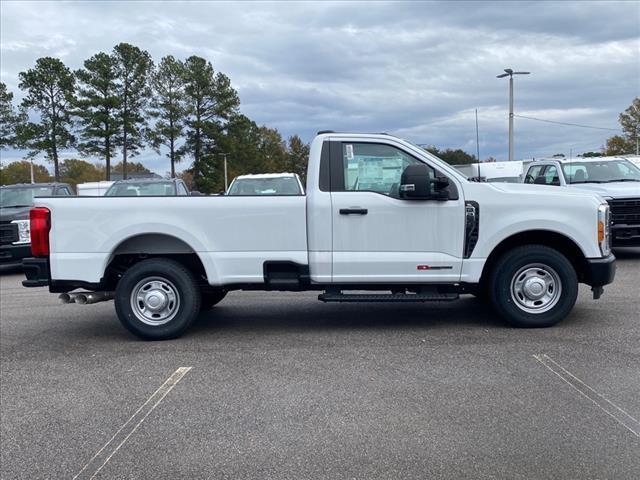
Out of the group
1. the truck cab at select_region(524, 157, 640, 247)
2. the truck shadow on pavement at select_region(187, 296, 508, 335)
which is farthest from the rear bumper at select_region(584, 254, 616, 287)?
the truck cab at select_region(524, 157, 640, 247)

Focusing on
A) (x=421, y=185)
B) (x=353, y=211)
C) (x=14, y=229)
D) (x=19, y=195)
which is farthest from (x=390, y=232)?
(x=19, y=195)

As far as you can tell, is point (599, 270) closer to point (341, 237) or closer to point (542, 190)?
point (542, 190)

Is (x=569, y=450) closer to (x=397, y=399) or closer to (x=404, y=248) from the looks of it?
(x=397, y=399)

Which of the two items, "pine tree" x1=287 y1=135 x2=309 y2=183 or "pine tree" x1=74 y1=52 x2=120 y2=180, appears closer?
"pine tree" x1=287 y1=135 x2=309 y2=183

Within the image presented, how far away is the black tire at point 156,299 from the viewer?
6.64m

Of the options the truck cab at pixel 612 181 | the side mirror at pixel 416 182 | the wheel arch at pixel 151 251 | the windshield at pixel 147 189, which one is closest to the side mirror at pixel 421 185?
the side mirror at pixel 416 182

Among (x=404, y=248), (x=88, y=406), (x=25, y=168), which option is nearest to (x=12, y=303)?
(x=88, y=406)

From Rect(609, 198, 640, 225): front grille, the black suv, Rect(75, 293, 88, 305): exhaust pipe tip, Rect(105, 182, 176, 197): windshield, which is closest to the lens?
Rect(75, 293, 88, 305): exhaust pipe tip

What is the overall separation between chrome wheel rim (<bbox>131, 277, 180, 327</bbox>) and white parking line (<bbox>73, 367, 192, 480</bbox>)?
1.19 m

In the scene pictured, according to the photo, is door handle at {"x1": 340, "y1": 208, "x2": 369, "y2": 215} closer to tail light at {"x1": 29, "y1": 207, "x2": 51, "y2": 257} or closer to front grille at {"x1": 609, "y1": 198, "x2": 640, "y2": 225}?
tail light at {"x1": 29, "y1": 207, "x2": 51, "y2": 257}

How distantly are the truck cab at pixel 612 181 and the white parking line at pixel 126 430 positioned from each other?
8362 mm

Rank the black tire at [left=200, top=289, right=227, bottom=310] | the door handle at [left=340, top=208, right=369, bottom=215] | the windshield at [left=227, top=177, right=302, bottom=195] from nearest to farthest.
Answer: the door handle at [left=340, top=208, right=369, bottom=215], the black tire at [left=200, top=289, right=227, bottom=310], the windshield at [left=227, top=177, right=302, bottom=195]

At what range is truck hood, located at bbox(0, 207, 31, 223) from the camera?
12.8 meters

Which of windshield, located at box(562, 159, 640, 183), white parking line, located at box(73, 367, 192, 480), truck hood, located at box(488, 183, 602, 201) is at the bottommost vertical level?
white parking line, located at box(73, 367, 192, 480)
